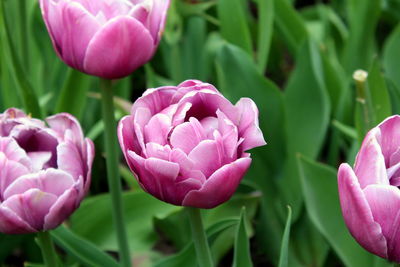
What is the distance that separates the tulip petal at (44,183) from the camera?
0.86 meters

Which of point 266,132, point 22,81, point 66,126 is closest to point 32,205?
point 66,126

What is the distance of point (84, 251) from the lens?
1093mm

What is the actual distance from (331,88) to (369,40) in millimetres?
195

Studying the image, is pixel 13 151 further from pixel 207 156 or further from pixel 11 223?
pixel 207 156

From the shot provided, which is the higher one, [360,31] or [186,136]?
[186,136]

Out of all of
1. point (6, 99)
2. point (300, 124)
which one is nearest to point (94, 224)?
point (6, 99)

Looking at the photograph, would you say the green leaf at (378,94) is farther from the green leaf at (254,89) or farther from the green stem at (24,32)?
the green stem at (24,32)

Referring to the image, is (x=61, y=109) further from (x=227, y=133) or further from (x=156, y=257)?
(x=227, y=133)

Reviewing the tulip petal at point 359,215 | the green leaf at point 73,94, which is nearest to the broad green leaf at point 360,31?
the green leaf at point 73,94

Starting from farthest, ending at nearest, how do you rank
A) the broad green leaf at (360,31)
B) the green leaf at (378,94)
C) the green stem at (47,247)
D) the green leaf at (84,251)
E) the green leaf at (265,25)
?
the broad green leaf at (360,31) → the green leaf at (265,25) → the green leaf at (378,94) → the green leaf at (84,251) → the green stem at (47,247)

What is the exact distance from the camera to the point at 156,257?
4.72 feet

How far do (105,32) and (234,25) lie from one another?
→ 676 millimetres

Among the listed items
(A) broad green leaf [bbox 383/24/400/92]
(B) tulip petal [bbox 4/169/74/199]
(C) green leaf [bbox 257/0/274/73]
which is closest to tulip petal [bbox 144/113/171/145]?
(B) tulip petal [bbox 4/169/74/199]

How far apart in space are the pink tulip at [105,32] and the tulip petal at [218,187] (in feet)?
0.79
